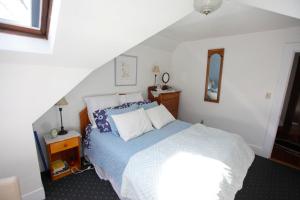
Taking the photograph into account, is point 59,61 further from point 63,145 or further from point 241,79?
point 241,79

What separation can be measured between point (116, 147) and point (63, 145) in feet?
2.43

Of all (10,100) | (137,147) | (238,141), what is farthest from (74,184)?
(238,141)

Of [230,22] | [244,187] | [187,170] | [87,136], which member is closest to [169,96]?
[230,22]

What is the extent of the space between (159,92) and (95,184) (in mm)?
1989

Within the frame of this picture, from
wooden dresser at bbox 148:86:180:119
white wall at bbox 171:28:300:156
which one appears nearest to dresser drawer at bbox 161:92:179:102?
wooden dresser at bbox 148:86:180:119

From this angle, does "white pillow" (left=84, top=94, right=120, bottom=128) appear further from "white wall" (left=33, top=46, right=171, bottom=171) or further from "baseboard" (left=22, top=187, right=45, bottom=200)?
"baseboard" (left=22, top=187, right=45, bottom=200)

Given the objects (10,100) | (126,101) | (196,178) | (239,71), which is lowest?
(196,178)

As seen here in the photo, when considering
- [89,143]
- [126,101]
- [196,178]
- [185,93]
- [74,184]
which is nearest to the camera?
[196,178]

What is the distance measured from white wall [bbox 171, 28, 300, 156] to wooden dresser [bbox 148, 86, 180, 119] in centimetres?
33

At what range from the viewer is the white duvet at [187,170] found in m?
1.22

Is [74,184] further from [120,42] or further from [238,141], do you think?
[238,141]

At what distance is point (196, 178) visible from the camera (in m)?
1.29

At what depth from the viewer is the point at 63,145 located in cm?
198

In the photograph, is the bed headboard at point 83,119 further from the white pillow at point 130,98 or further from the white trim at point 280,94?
the white trim at point 280,94
